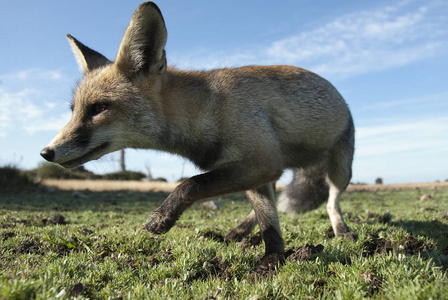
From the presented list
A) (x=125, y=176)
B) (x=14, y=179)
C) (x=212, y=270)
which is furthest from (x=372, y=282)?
(x=125, y=176)

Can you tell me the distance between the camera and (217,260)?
3.38m

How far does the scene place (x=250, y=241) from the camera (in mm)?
4426

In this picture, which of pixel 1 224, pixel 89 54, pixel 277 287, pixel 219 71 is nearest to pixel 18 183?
pixel 1 224

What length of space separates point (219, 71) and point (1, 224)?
13.5 feet

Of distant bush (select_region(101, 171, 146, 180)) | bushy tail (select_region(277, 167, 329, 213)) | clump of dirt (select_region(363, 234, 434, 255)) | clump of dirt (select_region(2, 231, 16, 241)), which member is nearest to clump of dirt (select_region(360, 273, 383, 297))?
clump of dirt (select_region(363, 234, 434, 255))

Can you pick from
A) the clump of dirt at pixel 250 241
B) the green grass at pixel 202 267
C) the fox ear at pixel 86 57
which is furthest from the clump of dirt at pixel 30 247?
the clump of dirt at pixel 250 241

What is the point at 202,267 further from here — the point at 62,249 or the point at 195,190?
the point at 62,249

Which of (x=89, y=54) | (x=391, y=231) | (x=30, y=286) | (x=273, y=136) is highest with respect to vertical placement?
(x=89, y=54)

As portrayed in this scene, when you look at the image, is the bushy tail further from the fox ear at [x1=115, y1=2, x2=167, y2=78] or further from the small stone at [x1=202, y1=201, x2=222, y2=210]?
the small stone at [x1=202, y1=201, x2=222, y2=210]

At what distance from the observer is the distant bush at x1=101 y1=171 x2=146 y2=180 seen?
25.0m

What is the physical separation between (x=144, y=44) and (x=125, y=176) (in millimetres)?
23674

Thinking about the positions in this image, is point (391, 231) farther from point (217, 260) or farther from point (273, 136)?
point (217, 260)

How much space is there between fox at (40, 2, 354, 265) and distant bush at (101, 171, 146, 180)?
21.9 metres

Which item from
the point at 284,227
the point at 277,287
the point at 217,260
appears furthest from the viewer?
the point at 284,227
